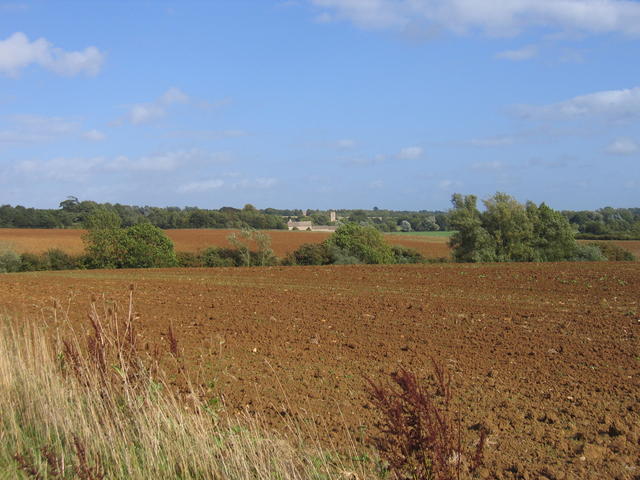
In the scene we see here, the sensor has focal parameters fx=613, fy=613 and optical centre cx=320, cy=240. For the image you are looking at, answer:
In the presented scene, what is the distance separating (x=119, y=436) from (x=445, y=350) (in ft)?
19.0

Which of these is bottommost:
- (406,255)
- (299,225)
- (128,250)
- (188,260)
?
(406,255)

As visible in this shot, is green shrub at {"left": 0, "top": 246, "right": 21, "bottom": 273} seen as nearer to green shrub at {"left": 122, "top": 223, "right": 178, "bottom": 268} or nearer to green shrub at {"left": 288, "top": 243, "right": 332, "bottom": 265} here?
green shrub at {"left": 122, "top": 223, "right": 178, "bottom": 268}

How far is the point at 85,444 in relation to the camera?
5055mm

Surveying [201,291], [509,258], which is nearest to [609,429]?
[201,291]

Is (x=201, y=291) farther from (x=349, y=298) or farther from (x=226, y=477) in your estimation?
(x=226, y=477)

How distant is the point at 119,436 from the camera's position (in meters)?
5.25

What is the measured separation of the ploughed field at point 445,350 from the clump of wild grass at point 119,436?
61 centimetres

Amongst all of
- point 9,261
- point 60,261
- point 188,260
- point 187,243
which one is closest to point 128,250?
point 188,260

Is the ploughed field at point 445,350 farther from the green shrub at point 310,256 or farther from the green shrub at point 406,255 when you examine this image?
the green shrub at point 406,255

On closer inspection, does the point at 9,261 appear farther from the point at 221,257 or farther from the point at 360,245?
the point at 360,245

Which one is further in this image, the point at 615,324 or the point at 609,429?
the point at 615,324

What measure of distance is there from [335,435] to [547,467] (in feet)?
6.32

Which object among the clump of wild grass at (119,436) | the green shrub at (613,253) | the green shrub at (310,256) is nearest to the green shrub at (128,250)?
the green shrub at (310,256)

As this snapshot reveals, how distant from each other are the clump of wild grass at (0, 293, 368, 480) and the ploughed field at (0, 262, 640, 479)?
24.2 inches
